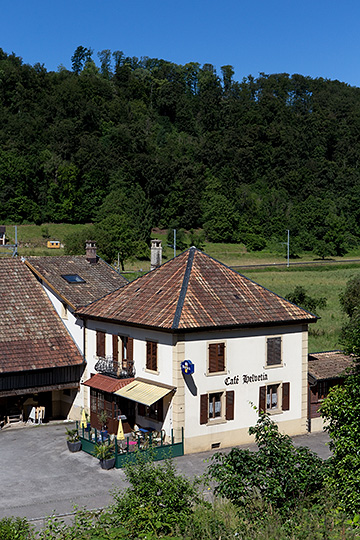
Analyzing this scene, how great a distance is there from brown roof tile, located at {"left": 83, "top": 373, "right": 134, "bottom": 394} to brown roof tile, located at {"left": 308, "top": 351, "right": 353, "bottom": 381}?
8276 mm

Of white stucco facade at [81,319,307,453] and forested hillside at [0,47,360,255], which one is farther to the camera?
forested hillside at [0,47,360,255]

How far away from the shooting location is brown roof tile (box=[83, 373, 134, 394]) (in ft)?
93.7

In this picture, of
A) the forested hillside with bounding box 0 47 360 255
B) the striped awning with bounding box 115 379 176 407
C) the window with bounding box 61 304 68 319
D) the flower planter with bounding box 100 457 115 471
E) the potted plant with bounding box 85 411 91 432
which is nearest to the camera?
the flower planter with bounding box 100 457 115 471

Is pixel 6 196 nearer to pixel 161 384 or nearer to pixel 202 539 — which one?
pixel 161 384

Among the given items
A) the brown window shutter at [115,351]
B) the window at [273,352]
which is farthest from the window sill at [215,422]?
the brown window shutter at [115,351]

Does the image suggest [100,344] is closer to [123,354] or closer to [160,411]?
[123,354]

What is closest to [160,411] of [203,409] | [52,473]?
[203,409]

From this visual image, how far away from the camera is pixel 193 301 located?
28172 millimetres

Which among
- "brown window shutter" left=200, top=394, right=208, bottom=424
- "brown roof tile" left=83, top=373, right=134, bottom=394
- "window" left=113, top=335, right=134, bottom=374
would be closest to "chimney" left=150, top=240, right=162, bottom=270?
"window" left=113, top=335, right=134, bottom=374

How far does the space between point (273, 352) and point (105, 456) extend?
28.3ft

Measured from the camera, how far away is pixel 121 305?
30609 millimetres

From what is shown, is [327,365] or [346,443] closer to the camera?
[346,443]

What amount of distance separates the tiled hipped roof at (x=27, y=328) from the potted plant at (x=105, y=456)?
7.12 meters

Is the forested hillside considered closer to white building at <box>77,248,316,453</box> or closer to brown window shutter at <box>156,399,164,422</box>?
white building at <box>77,248,316,453</box>
